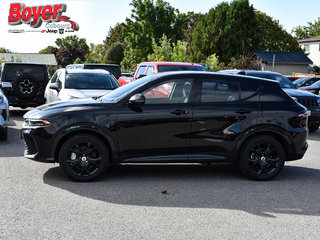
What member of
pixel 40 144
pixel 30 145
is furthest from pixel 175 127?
pixel 30 145

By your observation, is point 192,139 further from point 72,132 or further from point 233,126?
point 72,132

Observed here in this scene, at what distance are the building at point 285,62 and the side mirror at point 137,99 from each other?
52.3 m

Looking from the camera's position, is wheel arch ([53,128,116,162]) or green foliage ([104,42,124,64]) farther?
green foliage ([104,42,124,64])

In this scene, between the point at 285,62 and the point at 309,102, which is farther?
the point at 285,62

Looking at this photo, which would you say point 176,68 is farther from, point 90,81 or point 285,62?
point 285,62

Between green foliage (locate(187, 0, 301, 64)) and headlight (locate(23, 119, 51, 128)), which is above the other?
green foliage (locate(187, 0, 301, 64))

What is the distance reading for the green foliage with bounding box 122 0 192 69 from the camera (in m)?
64.8

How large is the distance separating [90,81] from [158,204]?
297 inches

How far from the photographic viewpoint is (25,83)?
16.1 metres

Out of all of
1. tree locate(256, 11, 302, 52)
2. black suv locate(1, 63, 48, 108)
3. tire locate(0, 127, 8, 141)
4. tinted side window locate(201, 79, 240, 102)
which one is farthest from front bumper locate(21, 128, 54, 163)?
tree locate(256, 11, 302, 52)

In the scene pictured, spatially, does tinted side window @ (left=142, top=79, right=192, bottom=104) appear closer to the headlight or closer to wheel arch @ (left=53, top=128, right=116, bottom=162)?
wheel arch @ (left=53, top=128, right=116, bottom=162)

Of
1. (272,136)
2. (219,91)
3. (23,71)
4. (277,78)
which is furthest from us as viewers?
(23,71)

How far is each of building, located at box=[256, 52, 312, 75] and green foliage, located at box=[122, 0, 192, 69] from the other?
14.6 meters

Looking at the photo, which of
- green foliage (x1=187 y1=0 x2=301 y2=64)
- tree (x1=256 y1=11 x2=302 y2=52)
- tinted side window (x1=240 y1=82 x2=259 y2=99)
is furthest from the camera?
tree (x1=256 y1=11 x2=302 y2=52)
